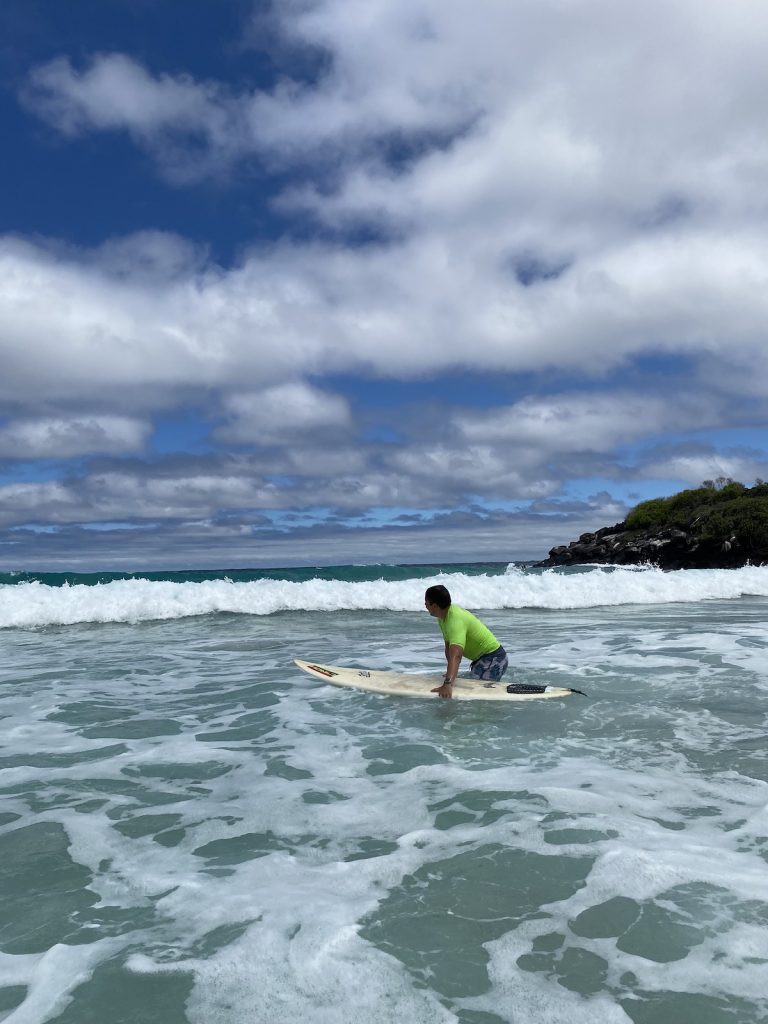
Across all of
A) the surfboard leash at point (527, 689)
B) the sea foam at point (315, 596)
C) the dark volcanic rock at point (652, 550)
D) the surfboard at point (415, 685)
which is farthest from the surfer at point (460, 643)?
the dark volcanic rock at point (652, 550)

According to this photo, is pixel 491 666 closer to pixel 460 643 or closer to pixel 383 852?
pixel 460 643

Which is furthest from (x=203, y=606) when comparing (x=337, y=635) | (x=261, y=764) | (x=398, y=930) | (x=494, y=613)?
(x=398, y=930)

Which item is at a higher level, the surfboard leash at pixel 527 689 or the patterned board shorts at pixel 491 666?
the patterned board shorts at pixel 491 666

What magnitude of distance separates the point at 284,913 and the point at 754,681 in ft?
26.0

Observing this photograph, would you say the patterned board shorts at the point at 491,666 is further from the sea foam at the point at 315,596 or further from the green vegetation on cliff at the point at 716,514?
the green vegetation on cliff at the point at 716,514

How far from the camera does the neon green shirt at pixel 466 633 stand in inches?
355

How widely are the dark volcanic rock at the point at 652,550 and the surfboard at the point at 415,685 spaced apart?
50.3m

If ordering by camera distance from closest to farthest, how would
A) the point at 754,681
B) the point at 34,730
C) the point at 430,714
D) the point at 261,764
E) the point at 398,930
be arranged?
the point at 398,930 → the point at 261,764 → the point at 34,730 → the point at 430,714 → the point at 754,681

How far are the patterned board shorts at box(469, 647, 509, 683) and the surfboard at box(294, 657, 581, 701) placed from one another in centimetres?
20

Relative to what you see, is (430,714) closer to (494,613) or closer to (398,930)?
(398,930)

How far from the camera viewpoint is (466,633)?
31.3 ft

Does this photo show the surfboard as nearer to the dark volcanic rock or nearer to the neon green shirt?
the neon green shirt

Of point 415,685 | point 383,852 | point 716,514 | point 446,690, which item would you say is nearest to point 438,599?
point 446,690

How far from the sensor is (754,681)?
9.51m
